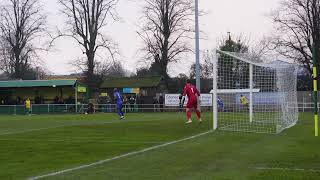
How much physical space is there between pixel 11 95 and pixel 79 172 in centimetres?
5265

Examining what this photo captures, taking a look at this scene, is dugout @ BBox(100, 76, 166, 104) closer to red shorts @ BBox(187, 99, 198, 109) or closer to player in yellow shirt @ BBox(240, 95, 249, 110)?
player in yellow shirt @ BBox(240, 95, 249, 110)

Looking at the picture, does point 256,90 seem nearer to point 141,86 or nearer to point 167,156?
point 167,156

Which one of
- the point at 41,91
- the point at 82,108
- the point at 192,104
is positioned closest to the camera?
the point at 192,104

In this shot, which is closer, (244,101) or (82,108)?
(244,101)

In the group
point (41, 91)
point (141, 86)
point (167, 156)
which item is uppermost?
point (141, 86)

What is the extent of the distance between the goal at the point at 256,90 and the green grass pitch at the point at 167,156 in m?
3.66

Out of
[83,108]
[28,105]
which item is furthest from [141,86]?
[28,105]

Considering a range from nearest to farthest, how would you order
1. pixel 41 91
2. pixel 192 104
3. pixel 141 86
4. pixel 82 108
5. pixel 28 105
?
pixel 192 104 → pixel 28 105 → pixel 82 108 → pixel 41 91 → pixel 141 86

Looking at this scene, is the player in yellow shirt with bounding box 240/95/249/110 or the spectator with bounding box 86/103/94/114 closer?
the player in yellow shirt with bounding box 240/95/249/110

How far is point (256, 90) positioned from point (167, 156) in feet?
48.0

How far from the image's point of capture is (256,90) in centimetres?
2566

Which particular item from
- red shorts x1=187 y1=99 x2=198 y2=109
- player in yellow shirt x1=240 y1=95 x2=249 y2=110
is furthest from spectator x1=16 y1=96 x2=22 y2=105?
red shorts x1=187 y1=99 x2=198 y2=109

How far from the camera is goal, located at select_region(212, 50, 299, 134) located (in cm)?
2119

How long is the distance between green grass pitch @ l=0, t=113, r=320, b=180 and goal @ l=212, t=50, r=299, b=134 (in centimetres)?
366
